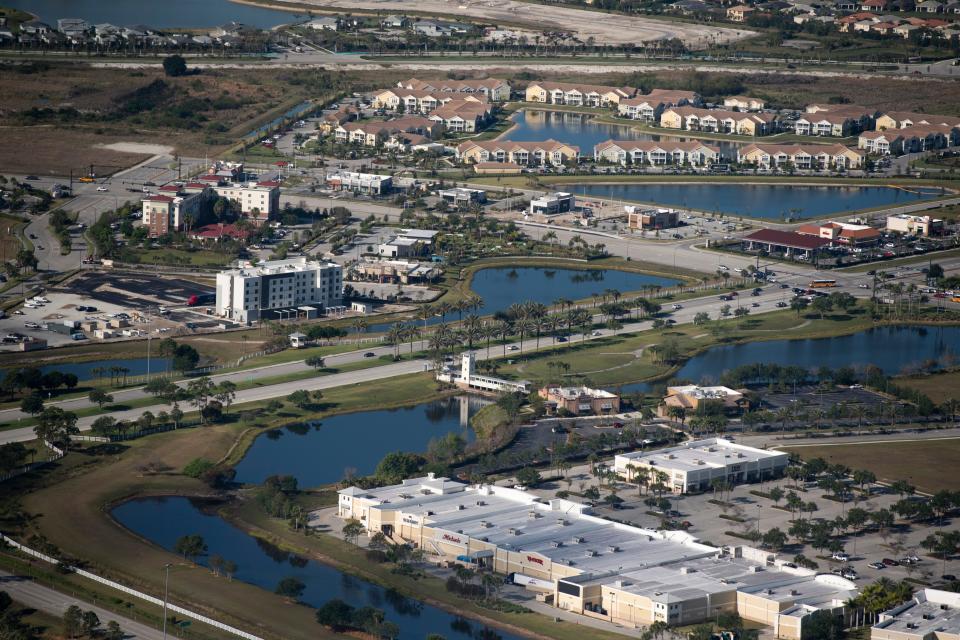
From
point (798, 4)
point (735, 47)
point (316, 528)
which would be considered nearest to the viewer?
point (316, 528)

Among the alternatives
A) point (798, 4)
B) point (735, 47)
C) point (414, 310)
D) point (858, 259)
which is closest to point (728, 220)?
point (858, 259)

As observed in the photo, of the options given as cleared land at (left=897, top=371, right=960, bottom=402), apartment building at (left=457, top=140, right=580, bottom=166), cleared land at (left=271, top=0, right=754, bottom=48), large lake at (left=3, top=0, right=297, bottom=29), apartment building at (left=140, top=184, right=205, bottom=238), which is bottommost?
cleared land at (left=897, top=371, right=960, bottom=402)

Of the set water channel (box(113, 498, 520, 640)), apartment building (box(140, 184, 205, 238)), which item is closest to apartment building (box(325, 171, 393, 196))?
apartment building (box(140, 184, 205, 238))

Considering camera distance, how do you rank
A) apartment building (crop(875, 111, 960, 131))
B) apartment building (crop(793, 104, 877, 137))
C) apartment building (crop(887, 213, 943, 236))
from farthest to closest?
apartment building (crop(793, 104, 877, 137)) < apartment building (crop(875, 111, 960, 131)) < apartment building (crop(887, 213, 943, 236))

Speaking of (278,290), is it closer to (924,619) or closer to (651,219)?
(651,219)

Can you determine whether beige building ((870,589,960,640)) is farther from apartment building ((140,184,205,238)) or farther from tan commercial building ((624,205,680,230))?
apartment building ((140,184,205,238))

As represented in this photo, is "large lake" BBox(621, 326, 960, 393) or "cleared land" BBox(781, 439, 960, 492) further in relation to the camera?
"large lake" BBox(621, 326, 960, 393)

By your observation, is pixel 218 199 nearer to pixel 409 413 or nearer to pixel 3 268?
pixel 3 268
